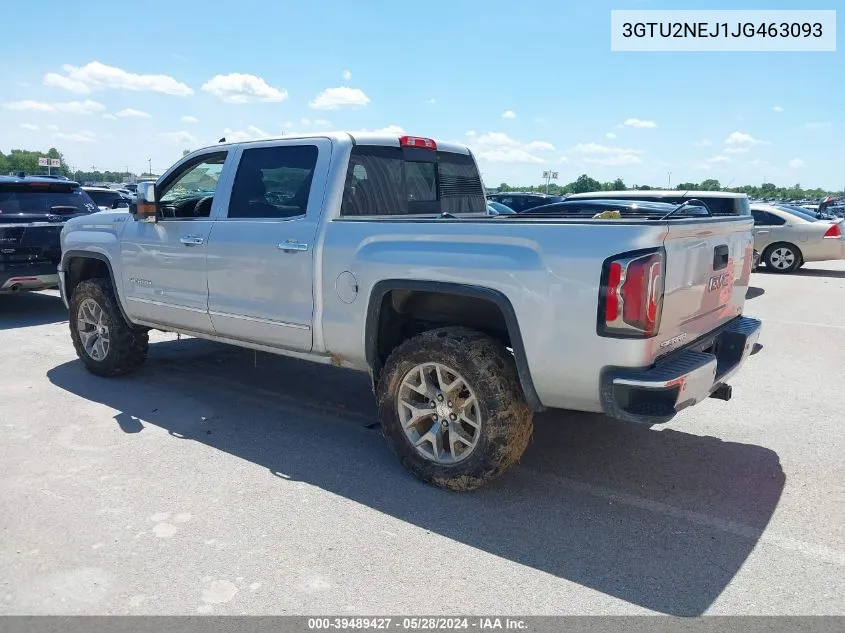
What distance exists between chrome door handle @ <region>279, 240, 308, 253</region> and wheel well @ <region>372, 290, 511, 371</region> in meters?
0.67

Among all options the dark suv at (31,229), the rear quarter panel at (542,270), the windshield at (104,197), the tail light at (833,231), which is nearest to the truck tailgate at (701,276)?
the rear quarter panel at (542,270)

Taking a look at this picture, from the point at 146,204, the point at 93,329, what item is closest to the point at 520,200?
the point at 93,329

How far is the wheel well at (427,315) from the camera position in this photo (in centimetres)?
400

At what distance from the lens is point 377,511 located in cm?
368

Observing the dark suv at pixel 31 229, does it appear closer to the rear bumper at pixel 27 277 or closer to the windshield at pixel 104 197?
the rear bumper at pixel 27 277

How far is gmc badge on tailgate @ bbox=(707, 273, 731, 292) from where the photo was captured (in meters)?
3.84

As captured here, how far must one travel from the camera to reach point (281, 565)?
3141 millimetres

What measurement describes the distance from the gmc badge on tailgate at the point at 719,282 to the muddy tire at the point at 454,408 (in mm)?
1193

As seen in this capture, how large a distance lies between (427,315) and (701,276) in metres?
1.59

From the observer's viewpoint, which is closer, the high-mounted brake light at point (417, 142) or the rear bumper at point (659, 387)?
the rear bumper at point (659, 387)

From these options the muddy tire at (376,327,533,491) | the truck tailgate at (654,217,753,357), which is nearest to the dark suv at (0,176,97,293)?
the muddy tire at (376,327,533,491)

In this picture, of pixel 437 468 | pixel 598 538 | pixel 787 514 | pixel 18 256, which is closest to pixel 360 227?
pixel 437 468

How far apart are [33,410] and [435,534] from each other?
11.8 ft

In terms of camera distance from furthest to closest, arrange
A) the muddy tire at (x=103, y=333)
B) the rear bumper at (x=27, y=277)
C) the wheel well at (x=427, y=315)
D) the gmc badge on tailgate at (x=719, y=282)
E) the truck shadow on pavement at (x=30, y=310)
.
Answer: the truck shadow on pavement at (x=30, y=310) → the rear bumper at (x=27, y=277) → the muddy tire at (x=103, y=333) → the wheel well at (x=427, y=315) → the gmc badge on tailgate at (x=719, y=282)
